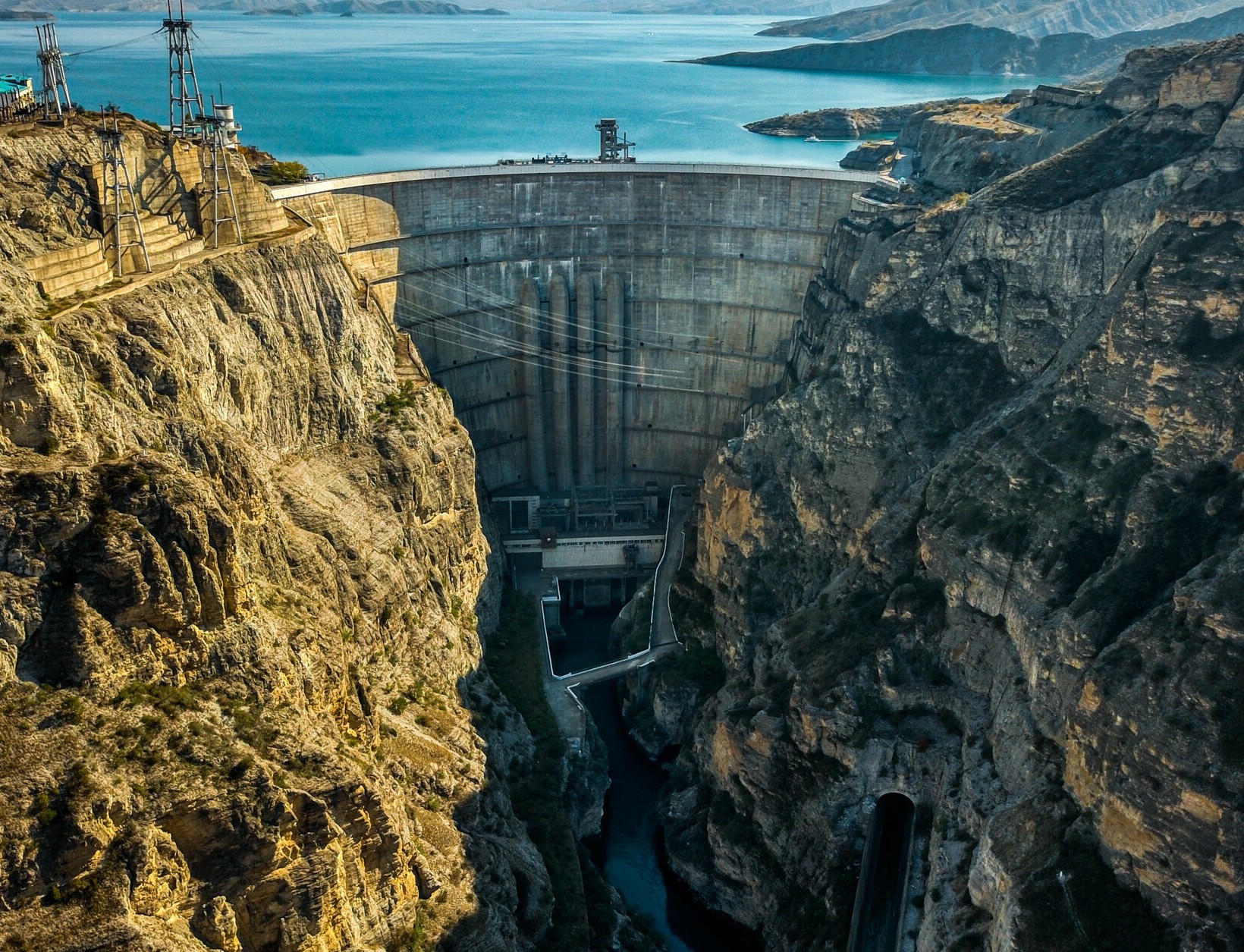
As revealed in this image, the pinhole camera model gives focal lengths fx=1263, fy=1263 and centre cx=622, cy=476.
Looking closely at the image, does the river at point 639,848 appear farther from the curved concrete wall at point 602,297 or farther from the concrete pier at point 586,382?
the curved concrete wall at point 602,297

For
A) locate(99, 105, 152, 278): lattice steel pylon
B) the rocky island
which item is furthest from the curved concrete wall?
locate(99, 105, 152, 278): lattice steel pylon

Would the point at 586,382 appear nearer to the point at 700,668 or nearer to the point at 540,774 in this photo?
the point at 700,668

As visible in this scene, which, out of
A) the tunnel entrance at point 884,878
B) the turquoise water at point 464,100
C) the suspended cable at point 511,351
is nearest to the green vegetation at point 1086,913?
the tunnel entrance at point 884,878

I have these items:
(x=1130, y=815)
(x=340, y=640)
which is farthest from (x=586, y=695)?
(x=1130, y=815)

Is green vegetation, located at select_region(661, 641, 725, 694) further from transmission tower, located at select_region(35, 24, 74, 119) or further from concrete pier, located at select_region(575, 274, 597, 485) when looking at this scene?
transmission tower, located at select_region(35, 24, 74, 119)

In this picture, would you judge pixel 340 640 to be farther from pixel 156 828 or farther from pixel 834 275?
pixel 834 275
